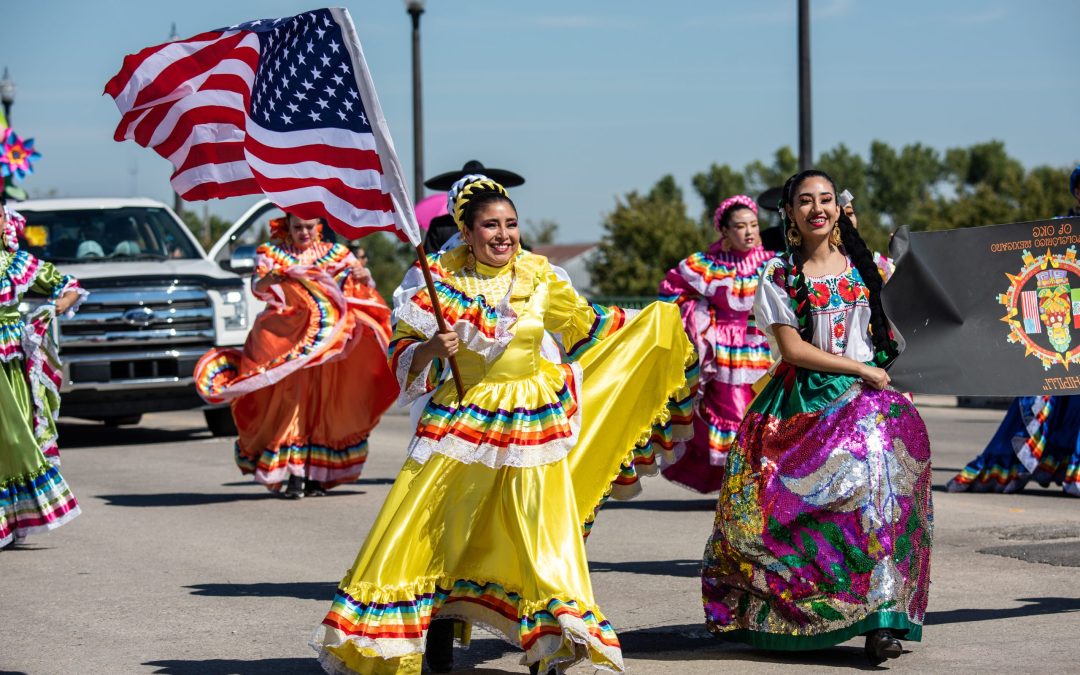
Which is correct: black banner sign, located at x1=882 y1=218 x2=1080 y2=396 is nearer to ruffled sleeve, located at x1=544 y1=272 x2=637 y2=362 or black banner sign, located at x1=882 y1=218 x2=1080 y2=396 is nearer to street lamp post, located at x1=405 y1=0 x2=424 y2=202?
ruffled sleeve, located at x1=544 y1=272 x2=637 y2=362

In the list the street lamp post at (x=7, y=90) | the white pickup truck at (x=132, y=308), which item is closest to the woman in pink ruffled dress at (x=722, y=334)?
the white pickup truck at (x=132, y=308)

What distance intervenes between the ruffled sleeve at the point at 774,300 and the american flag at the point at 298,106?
151cm

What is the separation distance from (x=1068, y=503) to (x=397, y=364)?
6307mm

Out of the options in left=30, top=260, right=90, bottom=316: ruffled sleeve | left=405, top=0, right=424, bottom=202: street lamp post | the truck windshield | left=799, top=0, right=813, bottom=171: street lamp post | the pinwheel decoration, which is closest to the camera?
left=30, top=260, right=90, bottom=316: ruffled sleeve

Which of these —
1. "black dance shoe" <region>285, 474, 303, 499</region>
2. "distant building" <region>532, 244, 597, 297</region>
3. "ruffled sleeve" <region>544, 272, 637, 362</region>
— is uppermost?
"ruffled sleeve" <region>544, 272, 637, 362</region>

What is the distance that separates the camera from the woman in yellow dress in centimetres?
575

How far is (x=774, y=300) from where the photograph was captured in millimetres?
6539

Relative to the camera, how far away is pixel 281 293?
494 inches

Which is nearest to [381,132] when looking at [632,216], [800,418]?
[800,418]

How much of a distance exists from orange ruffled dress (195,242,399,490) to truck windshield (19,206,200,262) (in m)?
4.97

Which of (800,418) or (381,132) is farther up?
(381,132)

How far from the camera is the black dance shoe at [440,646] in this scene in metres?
6.28

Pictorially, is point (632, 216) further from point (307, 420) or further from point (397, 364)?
point (397, 364)

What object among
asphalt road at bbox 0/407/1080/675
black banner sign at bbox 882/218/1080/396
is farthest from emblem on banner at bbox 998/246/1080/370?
asphalt road at bbox 0/407/1080/675
